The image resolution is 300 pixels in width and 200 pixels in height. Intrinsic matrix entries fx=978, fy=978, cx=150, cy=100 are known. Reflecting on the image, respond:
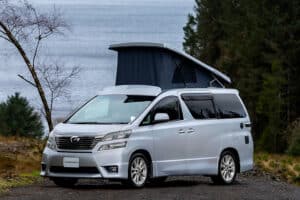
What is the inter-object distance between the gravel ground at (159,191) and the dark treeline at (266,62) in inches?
2221

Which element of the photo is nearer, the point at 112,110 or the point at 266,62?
the point at 112,110

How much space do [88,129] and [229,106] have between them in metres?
3.76

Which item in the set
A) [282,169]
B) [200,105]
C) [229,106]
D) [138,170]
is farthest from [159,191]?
[282,169]

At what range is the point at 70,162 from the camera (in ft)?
51.8

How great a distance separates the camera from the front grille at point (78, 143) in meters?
15.7

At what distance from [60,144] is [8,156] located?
7.52 meters

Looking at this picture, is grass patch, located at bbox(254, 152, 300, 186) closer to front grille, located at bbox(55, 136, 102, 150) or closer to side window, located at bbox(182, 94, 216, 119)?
side window, located at bbox(182, 94, 216, 119)

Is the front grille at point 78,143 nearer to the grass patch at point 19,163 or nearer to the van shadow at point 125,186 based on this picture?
the van shadow at point 125,186

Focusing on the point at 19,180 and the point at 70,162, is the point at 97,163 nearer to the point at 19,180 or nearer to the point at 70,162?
the point at 70,162

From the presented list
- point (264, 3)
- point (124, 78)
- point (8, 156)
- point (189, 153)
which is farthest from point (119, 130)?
Answer: point (264, 3)

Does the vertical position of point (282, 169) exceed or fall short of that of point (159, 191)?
it exceeds it

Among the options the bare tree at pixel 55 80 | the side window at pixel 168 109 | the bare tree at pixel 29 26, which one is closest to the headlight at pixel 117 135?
the side window at pixel 168 109

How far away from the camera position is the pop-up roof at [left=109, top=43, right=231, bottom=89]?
2152 centimetres

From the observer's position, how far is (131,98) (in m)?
17.0
